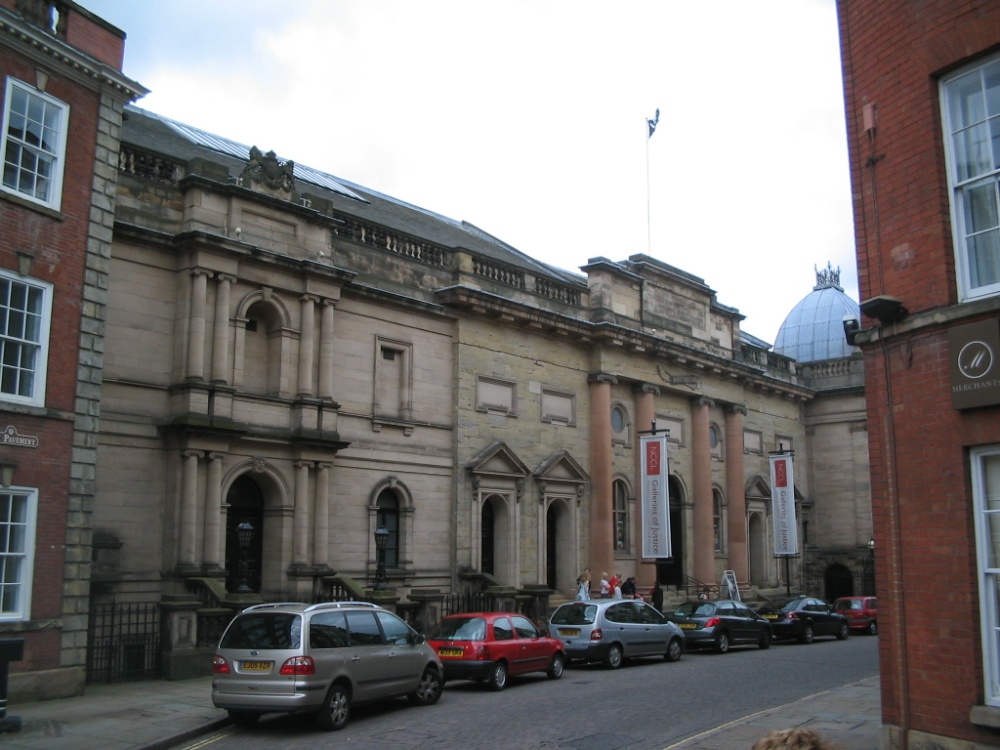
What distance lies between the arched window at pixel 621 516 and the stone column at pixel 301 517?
1310 cm

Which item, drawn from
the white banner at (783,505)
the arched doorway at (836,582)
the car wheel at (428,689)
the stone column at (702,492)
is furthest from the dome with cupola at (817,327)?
the car wheel at (428,689)

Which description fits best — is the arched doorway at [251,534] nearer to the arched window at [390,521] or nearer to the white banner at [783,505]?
the arched window at [390,521]

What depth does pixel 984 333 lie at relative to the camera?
9.34m

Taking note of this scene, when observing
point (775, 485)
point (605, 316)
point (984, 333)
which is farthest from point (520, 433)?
point (984, 333)

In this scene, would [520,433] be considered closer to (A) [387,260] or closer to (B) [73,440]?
(A) [387,260]

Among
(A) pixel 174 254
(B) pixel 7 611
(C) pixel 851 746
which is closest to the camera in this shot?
(C) pixel 851 746

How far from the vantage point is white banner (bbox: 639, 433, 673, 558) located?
103 ft

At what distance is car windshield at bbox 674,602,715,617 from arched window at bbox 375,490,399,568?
7617mm

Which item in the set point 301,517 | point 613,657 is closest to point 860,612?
point 613,657

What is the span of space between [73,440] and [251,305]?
7.33 m

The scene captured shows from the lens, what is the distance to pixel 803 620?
28.9 m

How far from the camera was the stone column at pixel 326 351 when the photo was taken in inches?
934

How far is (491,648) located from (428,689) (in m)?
1.96

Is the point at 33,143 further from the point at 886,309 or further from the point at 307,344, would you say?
the point at 886,309
